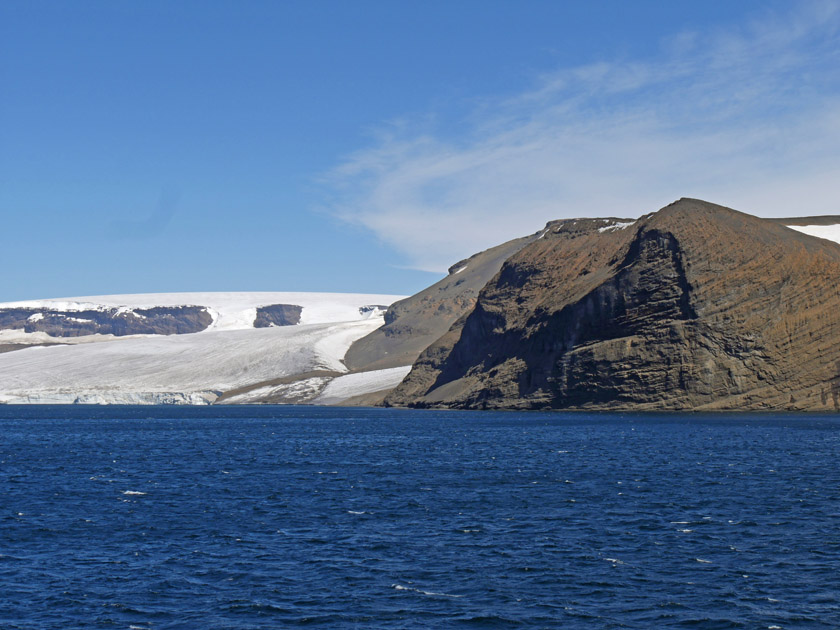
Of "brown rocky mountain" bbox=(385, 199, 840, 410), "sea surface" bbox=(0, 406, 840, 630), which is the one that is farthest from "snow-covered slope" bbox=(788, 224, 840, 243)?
"sea surface" bbox=(0, 406, 840, 630)

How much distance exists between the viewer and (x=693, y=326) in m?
89.4

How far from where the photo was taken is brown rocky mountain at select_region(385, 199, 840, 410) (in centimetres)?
8750

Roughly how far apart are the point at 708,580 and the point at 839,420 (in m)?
57.7

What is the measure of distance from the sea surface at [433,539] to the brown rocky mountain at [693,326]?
30.8m

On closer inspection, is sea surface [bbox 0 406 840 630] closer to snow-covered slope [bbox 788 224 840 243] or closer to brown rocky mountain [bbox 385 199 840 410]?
brown rocky mountain [bbox 385 199 840 410]

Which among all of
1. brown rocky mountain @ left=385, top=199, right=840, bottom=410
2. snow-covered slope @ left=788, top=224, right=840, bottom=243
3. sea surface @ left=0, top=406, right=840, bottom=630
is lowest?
sea surface @ left=0, top=406, right=840, bottom=630

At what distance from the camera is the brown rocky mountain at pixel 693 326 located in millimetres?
87500

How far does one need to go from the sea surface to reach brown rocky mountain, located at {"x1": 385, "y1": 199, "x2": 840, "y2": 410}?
101 ft

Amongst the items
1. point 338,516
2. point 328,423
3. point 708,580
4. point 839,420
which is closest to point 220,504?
point 338,516

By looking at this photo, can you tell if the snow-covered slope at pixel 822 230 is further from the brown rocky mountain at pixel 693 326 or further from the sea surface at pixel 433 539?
the sea surface at pixel 433 539

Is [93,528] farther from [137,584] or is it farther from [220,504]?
[137,584]

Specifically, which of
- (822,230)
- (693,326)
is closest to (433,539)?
(693,326)

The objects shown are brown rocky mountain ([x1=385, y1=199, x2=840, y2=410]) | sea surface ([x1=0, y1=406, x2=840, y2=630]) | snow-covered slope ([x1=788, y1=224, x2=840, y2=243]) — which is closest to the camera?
sea surface ([x1=0, y1=406, x2=840, y2=630])

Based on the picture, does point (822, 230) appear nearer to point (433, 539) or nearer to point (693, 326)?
point (693, 326)
